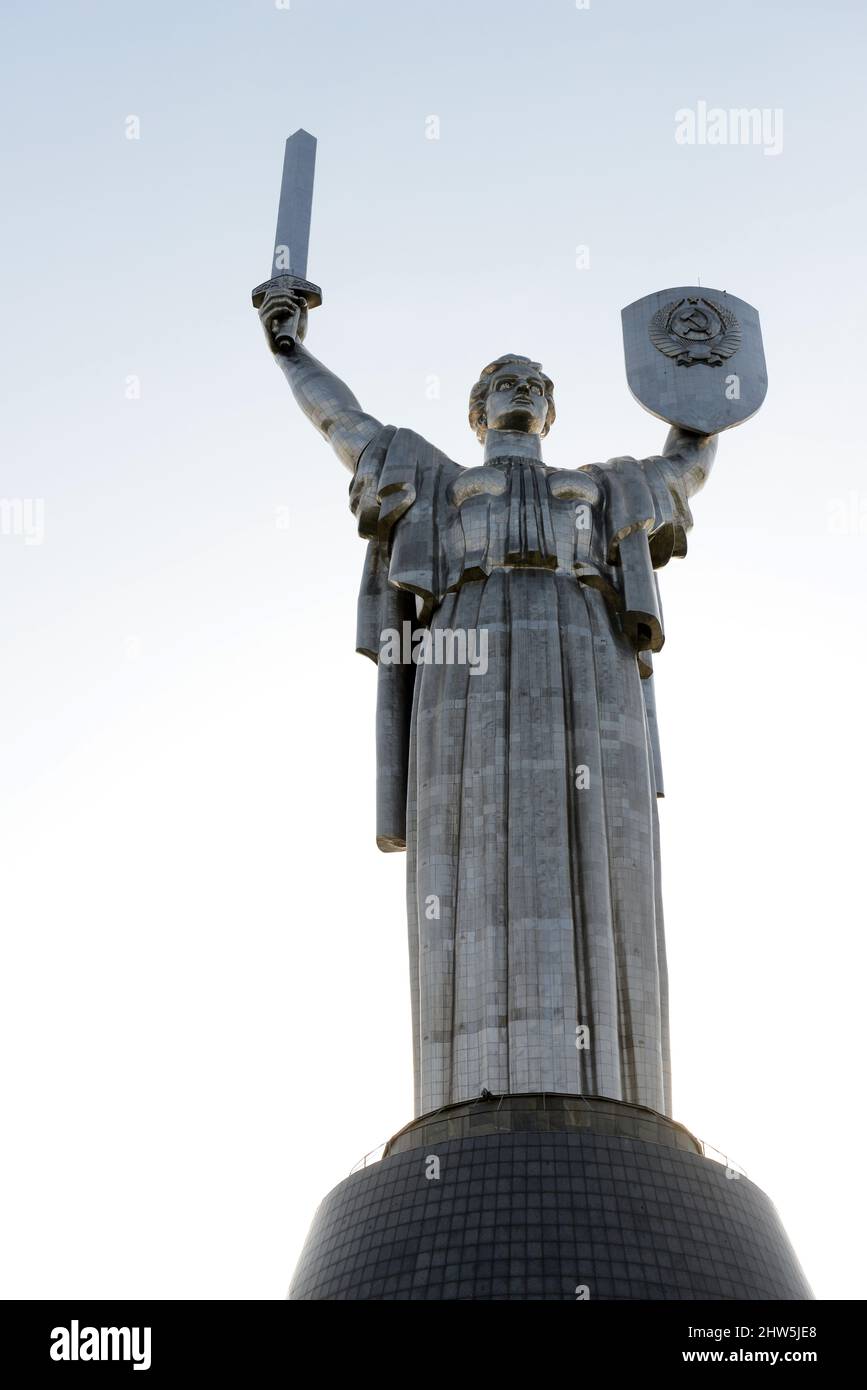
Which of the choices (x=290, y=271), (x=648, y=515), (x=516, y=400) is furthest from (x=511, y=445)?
(x=290, y=271)

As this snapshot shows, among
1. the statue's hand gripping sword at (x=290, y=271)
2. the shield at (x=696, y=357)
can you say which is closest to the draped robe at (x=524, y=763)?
the shield at (x=696, y=357)

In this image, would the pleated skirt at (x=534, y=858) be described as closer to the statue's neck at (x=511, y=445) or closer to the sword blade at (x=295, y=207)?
the statue's neck at (x=511, y=445)

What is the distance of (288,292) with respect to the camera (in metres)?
17.7

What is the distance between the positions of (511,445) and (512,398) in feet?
1.91

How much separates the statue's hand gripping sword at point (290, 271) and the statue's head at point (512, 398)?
1.95 metres

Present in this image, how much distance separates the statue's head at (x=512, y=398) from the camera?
684 inches

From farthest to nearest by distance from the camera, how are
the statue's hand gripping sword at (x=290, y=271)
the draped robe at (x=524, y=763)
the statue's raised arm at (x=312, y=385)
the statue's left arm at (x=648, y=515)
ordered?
the statue's hand gripping sword at (x=290, y=271) → the statue's raised arm at (x=312, y=385) → the statue's left arm at (x=648, y=515) → the draped robe at (x=524, y=763)

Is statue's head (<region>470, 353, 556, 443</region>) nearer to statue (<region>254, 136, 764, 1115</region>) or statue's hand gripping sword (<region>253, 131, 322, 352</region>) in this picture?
statue (<region>254, 136, 764, 1115</region>)

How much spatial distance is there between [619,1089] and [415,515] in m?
5.68

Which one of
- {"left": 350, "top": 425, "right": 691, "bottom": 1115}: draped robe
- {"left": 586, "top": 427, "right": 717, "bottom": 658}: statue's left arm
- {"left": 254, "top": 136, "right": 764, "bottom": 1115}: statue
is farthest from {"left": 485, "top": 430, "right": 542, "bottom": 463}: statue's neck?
{"left": 586, "top": 427, "right": 717, "bottom": 658}: statue's left arm

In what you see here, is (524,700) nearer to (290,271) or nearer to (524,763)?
(524,763)
